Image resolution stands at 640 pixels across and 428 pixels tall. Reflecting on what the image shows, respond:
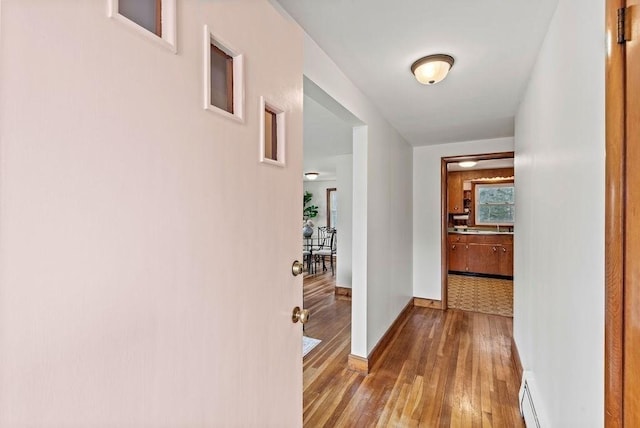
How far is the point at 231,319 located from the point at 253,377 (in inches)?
9.3

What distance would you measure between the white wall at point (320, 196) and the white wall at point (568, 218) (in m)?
6.15

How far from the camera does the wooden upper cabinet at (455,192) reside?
6.73m

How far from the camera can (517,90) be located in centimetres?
217

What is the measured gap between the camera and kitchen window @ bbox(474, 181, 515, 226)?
6.32 metres

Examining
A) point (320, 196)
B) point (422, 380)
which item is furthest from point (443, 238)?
point (320, 196)

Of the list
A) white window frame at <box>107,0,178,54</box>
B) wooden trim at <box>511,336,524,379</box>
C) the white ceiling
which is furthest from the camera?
wooden trim at <box>511,336,524,379</box>

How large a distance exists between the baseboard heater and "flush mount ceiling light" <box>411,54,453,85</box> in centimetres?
188

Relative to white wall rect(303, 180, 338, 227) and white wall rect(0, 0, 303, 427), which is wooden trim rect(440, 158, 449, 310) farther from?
white wall rect(303, 180, 338, 227)

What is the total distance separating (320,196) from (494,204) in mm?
4173

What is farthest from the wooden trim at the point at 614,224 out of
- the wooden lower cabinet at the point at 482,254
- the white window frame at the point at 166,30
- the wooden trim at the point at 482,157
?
the wooden lower cabinet at the point at 482,254

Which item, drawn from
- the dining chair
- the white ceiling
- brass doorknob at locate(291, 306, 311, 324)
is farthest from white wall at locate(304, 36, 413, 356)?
the dining chair

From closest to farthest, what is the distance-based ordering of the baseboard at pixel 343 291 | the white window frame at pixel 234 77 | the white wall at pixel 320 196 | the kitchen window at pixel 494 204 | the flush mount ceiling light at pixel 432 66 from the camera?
the white window frame at pixel 234 77 < the flush mount ceiling light at pixel 432 66 < the baseboard at pixel 343 291 < the kitchen window at pixel 494 204 < the white wall at pixel 320 196

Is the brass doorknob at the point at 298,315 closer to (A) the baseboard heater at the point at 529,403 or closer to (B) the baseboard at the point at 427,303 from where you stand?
(A) the baseboard heater at the point at 529,403

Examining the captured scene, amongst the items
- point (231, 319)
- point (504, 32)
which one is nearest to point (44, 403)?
point (231, 319)
